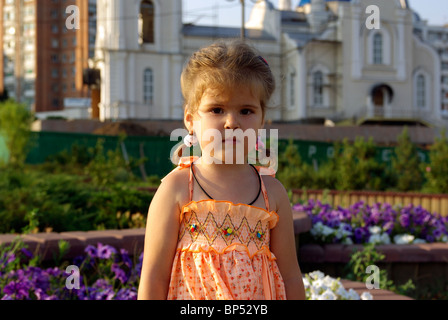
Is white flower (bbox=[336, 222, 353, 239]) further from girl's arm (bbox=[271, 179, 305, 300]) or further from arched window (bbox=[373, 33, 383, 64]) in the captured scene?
arched window (bbox=[373, 33, 383, 64])

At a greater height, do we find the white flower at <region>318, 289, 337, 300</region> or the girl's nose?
the girl's nose

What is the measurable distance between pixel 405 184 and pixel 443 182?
4.76 ft

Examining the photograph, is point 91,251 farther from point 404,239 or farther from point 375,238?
point 404,239

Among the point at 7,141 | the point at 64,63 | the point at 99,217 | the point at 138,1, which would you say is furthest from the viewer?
the point at 64,63

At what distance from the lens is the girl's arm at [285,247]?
2.09m

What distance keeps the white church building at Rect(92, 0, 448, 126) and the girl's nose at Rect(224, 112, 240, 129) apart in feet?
97.4

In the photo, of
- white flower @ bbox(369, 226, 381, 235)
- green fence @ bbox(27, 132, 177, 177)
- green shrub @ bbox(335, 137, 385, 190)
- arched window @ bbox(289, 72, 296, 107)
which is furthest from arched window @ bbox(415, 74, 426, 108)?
white flower @ bbox(369, 226, 381, 235)

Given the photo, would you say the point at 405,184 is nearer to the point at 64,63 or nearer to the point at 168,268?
the point at 168,268

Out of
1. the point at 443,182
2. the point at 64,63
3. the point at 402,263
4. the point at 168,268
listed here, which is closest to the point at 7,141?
the point at 443,182

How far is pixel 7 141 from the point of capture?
64.7ft

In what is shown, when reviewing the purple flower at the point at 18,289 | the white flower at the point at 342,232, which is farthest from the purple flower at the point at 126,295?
the white flower at the point at 342,232

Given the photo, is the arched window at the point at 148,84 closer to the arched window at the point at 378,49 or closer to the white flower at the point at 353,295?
the arched window at the point at 378,49

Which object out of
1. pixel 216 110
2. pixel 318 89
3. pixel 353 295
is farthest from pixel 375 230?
pixel 318 89

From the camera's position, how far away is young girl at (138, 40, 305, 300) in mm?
1896
